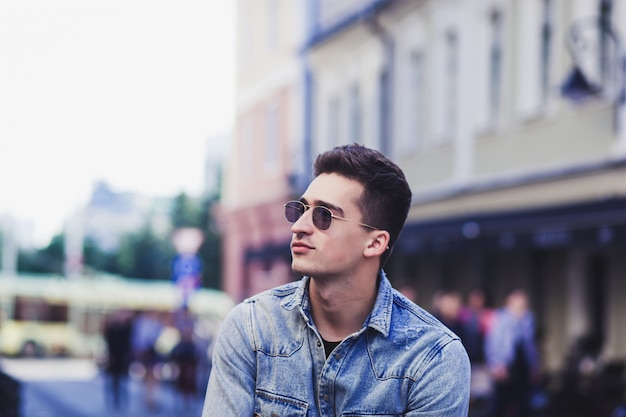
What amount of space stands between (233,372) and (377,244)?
568 millimetres

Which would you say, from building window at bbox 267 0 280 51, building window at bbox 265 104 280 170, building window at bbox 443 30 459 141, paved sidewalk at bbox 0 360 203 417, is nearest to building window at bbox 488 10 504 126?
building window at bbox 443 30 459 141

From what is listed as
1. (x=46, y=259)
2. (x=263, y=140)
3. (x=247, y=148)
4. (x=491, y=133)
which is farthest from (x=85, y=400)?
(x=46, y=259)

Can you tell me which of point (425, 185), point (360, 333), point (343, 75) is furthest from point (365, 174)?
point (343, 75)

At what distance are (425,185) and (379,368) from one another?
64.4 feet

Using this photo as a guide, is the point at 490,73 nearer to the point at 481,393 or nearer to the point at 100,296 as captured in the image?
the point at 481,393

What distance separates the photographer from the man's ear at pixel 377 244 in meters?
3.44

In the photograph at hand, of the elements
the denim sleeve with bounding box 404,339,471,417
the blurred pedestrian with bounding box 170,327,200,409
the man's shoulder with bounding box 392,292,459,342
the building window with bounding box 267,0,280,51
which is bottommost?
the blurred pedestrian with bounding box 170,327,200,409

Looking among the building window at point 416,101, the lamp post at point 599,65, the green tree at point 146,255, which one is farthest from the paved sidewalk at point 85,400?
the green tree at point 146,255

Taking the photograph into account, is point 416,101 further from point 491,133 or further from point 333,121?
point 333,121

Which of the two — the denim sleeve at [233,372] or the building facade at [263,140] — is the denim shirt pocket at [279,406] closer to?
the denim sleeve at [233,372]

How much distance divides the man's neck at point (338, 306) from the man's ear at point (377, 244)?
3.4 inches

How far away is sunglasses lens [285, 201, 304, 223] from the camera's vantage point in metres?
3.50

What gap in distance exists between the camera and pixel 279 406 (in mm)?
3303

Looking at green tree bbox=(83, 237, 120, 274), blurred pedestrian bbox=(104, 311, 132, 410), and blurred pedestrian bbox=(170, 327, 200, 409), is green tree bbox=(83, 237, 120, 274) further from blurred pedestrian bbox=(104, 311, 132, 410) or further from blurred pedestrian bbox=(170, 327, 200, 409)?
blurred pedestrian bbox=(104, 311, 132, 410)
